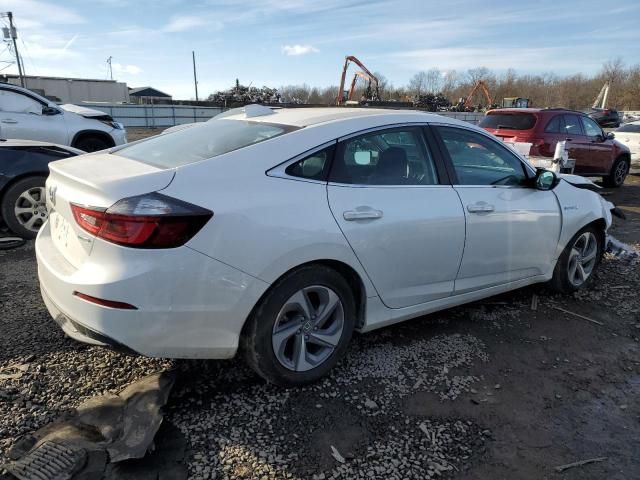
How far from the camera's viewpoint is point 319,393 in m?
2.88

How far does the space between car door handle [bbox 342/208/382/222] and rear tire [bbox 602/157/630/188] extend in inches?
420

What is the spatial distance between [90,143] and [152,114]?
67.0ft

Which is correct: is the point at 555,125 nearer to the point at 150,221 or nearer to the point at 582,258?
the point at 582,258

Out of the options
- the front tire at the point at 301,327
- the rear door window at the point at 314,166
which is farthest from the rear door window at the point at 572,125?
the front tire at the point at 301,327

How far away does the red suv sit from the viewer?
9.67m

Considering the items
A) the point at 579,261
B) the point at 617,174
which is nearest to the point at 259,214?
the point at 579,261

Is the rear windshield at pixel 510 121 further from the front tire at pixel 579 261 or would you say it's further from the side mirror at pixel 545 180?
the side mirror at pixel 545 180

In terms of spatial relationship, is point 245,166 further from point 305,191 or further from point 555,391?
point 555,391

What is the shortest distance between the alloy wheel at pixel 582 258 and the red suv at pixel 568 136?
5465 mm

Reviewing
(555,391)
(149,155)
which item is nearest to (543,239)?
(555,391)

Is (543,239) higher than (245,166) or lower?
lower

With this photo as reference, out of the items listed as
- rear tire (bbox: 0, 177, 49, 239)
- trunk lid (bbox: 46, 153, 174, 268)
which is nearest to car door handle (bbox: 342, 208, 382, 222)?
trunk lid (bbox: 46, 153, 174, 268)

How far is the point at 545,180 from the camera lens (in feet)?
13.0

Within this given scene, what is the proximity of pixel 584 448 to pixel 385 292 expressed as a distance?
1320 mm
